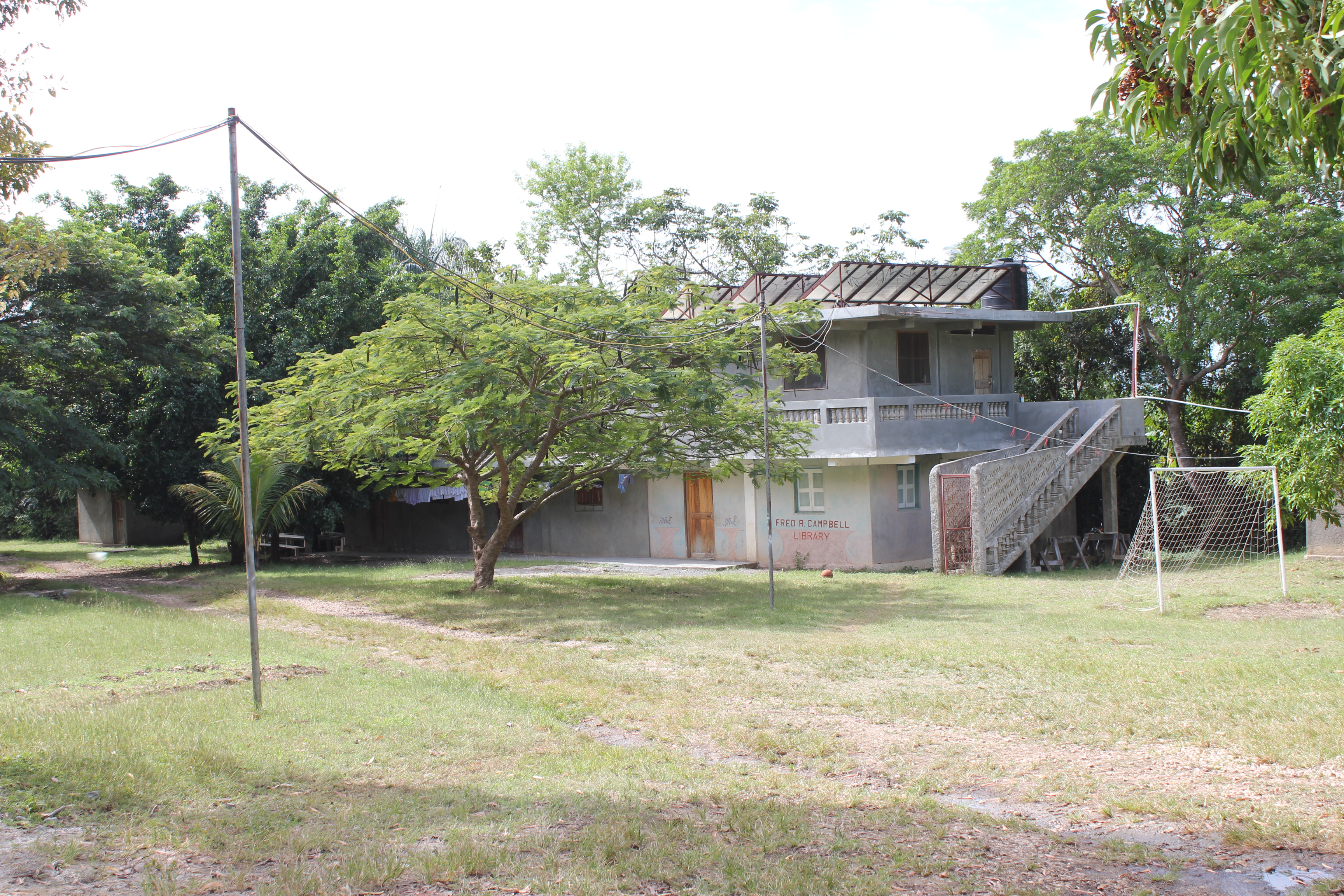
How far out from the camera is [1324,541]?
65.8 feet

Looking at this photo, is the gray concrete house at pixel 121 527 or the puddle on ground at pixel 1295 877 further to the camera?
the gray concrete house at pixel 121 527

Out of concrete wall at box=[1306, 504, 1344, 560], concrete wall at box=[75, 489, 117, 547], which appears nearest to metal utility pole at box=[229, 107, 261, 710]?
concrete wall at box=[1306, 504, 1344, 560]

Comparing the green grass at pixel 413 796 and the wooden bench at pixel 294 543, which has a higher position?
the wooden bench at pixel 294 543

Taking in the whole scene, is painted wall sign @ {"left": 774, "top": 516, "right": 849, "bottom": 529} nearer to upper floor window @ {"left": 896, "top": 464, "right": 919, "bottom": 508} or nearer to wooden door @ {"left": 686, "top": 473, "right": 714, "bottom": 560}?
upper floor window @ {"left": 896, "top": 464, "right": 919, "bottom": 508}

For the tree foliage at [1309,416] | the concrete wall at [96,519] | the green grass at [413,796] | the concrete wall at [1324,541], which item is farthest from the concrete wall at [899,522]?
the concrete wall at [96,519]

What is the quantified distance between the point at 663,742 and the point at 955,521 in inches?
536

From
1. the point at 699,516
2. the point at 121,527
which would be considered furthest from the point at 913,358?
the point at 121,527

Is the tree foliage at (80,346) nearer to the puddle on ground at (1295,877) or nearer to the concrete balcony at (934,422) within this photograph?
the concrete balcony at (934,422)

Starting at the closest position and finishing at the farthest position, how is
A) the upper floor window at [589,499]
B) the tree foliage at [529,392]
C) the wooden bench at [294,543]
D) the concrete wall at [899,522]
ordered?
the tree foliage at [529,392], the concrete wall at [899,522], the upper floor window at [589,499], the wooden bench at [294,543]

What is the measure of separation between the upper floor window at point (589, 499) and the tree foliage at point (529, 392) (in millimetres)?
8164

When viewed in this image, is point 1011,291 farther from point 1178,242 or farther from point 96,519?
point 96,519

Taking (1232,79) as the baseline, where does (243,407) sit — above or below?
below

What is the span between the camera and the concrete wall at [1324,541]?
19.7m

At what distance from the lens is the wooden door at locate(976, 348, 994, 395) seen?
78.3ft
